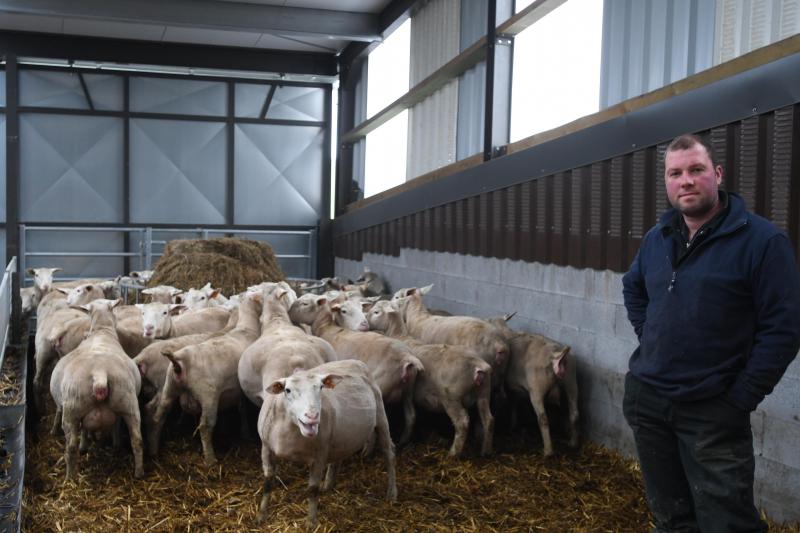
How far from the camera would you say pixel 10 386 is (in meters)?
8.85

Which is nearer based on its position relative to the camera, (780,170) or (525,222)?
(780,170)

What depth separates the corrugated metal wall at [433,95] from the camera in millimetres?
12625

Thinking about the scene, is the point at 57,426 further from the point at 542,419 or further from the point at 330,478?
the point at 542,419

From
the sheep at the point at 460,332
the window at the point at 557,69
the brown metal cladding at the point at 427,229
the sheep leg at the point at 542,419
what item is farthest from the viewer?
the brown metal cladding at the point at 427,229

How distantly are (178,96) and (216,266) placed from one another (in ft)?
25.7

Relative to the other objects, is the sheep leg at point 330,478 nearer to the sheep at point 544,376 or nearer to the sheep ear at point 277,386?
the sheep ear at point 277,386

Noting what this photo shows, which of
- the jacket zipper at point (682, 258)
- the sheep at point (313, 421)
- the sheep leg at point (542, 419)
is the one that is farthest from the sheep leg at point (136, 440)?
the jacket zipper at point (682, 258)

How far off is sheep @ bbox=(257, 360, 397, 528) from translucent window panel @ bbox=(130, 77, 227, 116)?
1454 centimetres

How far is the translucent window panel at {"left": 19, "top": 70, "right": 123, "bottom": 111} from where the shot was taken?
18000mm

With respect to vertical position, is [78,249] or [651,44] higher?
[651,44]

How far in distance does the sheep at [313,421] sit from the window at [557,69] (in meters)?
4.63

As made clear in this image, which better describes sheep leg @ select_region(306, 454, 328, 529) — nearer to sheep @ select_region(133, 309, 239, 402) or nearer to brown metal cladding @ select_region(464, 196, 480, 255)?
sheep @ select_region(133, 309, 239, 402)

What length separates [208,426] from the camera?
22.0ft

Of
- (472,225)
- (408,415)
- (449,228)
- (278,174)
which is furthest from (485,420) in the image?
(278,174)
